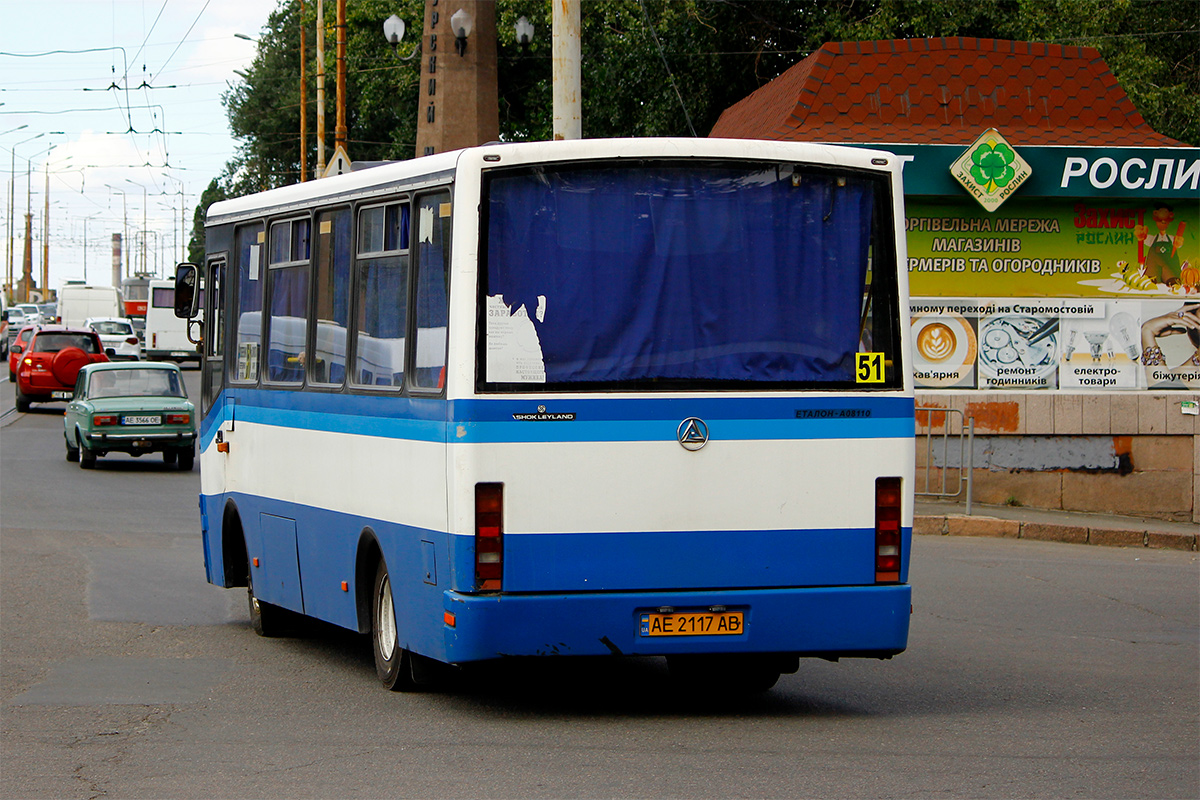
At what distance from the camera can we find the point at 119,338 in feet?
186

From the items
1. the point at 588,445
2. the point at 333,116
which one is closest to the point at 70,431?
the point at 588,445

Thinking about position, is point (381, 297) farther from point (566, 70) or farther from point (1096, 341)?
point (1096, 341)

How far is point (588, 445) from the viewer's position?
24.7 ft

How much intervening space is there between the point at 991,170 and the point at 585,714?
13.1 metres

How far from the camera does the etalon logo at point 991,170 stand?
19.4 metres

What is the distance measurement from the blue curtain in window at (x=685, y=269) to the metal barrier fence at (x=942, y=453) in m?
10.9

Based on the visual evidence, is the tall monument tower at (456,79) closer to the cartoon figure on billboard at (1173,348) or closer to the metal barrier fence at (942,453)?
the metal barrier fence at (942,453)

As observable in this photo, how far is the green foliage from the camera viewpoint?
31.9m

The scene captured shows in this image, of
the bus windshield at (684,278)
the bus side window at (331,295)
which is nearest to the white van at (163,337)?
the bus side window at (331,295)

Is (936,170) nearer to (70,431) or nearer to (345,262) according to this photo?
(345,262)

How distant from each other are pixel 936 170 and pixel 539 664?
11.6m

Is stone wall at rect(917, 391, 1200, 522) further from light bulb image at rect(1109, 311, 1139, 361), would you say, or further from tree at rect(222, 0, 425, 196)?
tree at rect(222, 0, 425, 196)

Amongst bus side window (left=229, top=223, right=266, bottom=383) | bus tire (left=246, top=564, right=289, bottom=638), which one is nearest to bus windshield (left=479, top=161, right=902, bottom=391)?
bus side window (left=229, top=223, right=266, bottom=383)

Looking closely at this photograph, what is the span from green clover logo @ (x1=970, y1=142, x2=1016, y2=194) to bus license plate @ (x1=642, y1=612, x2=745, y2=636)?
12.9m
